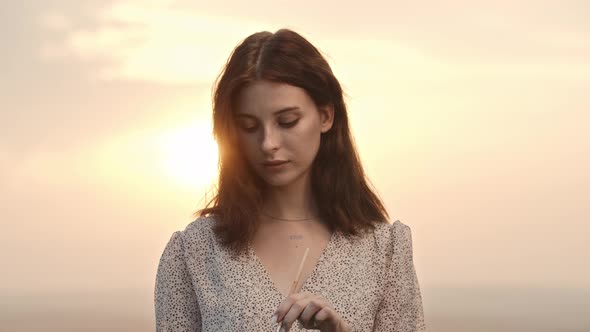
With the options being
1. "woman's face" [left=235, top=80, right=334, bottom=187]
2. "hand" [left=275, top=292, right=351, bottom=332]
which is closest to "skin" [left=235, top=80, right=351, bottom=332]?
"woman's face" [left=235, top=80, right=334, bottom=187]

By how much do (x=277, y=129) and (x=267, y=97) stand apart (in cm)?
11

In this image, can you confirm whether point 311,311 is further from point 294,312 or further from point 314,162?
point 314,162

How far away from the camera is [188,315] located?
410cm

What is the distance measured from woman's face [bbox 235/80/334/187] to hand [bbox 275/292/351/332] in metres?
0.52

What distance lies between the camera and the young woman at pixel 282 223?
12.5 feet

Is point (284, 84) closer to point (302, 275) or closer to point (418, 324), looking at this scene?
point (302, 275)

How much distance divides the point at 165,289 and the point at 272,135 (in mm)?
772

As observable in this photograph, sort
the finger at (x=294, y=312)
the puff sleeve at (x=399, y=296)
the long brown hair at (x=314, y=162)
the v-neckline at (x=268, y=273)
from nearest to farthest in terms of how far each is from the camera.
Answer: the finger at (x=294, y=312)
the long brown hair at (x=314, y=162)
the v-neckline at (x=268, y=273)
the puff sleeve at (x=399, y=296)

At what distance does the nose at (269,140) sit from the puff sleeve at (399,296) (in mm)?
669

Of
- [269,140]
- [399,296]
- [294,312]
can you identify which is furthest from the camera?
[399,296]

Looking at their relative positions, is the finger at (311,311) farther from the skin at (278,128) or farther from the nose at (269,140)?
the nose at (269,140)

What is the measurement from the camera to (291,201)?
400cm

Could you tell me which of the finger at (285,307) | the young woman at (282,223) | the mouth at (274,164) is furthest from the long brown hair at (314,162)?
the finger at (285,307)

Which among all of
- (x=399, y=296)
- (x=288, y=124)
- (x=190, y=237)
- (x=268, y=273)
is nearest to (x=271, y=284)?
(x=268, y=273)
